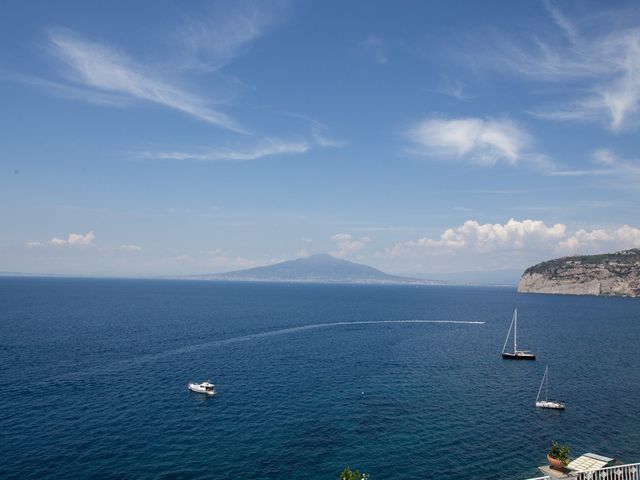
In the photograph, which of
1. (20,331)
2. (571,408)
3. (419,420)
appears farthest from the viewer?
(20,331)

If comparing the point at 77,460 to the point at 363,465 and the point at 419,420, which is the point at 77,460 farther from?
the point at 419,420

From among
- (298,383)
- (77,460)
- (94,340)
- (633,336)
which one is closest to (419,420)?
(298,383)

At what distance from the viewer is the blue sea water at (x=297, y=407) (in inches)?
2010

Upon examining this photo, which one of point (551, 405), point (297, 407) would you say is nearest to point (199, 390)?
point (297, 407)

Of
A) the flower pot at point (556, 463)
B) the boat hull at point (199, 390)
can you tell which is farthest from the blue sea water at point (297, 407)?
the flower pot at point (556, 463)

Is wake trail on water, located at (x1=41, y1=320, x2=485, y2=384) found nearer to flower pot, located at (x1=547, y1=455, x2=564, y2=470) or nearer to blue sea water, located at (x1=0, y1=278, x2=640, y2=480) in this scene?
blue sea water, located at (x1=0, y1=278, x2=640, y2=480)

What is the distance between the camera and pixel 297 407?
230ft

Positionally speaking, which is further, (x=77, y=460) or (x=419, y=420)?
(x=419, y=420)

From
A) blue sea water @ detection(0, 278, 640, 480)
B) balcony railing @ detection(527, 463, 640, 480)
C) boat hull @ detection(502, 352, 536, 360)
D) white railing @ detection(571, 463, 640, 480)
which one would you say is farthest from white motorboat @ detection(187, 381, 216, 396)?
boat hull @ detection(502, 352, 536, 360)

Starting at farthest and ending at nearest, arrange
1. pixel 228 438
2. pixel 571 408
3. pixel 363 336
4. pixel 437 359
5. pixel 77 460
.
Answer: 1. pixel 363 336
2. pixel 437 359
3. pixel 571 408
4. pixel 228 438
5. pixel 77 460

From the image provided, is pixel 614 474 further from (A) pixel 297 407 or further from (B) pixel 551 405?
(A) pixel 297 407

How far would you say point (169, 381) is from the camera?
279 feet

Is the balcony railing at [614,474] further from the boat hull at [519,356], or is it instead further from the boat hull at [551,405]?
the boat hull at [519,356]

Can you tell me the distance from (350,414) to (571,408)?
127 ft
